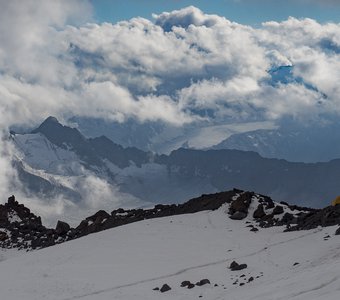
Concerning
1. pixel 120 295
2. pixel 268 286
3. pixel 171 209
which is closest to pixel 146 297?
pixel 120 295

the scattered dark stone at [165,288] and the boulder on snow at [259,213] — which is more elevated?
the boulder on snow at [259,213]

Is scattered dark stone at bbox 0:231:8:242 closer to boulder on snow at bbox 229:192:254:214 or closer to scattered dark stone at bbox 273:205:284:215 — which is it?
boulder on snow at bbox 229:192:254:214

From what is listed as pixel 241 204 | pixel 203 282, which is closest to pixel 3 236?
pixel 241 204

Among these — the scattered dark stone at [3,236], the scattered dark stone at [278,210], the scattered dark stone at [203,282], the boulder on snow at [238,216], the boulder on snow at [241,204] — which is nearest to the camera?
the scattered dark stone at [203,282]

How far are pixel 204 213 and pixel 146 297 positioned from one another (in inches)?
1319

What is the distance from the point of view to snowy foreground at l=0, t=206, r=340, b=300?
33031 millimetres

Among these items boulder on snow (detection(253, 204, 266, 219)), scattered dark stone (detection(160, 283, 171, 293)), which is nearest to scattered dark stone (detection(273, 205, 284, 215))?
boulder on snow (detection(253, 204, 266, 219))

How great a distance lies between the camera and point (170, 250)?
53.8 meters

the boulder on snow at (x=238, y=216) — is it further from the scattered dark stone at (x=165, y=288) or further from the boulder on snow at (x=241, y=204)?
the scattered dark stone at (x=165, y=288)

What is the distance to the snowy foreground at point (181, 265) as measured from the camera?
33031 mm

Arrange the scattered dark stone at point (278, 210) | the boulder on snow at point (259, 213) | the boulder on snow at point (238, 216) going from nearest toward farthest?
1. the scattered dark stone at point (278, 210)
2. the boulder on snow at point (238, 216)
3. the boulder on snow at point (259, 213)

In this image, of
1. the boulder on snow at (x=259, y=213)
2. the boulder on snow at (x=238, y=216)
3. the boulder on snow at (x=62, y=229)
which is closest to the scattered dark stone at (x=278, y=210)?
the boulder on snow at (x=259, y=213)

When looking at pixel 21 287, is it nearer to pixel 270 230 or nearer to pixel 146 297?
pixel 146 297

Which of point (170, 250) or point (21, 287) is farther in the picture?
point (170, 250)
